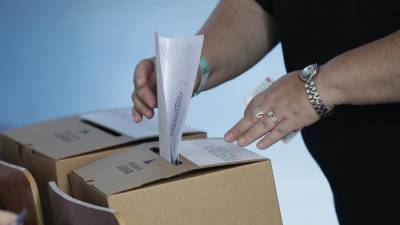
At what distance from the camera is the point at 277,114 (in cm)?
100

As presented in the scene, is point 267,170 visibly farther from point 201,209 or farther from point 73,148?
point 73,148

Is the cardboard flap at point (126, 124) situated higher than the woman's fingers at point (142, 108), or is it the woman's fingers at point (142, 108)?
the woman's fingers at point (142, 108)

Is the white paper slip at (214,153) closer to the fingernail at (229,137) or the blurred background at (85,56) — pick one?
the fingernail at (229,137)

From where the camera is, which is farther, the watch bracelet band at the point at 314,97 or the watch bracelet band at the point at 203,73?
the watch bracelet band at the point at 203,73

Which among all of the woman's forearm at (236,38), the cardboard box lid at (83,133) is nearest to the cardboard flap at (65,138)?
the cardboard box lid at (83,133)

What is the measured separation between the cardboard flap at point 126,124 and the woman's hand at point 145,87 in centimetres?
10

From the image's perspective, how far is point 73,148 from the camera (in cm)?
124

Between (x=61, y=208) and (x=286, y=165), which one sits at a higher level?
(x=61, y=208)

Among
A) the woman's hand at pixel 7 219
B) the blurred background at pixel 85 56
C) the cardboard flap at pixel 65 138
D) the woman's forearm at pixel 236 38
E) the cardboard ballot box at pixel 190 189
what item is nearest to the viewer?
the woman's hand at pixel 7 219

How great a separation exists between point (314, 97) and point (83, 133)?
23.9 inches

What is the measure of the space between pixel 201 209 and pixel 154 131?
0.43m

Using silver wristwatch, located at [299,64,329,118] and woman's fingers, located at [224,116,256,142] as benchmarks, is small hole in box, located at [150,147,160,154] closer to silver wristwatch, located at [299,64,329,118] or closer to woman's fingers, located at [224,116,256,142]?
woman's fingers, located at [224,116,256,142]

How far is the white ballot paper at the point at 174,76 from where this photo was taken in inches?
35.8

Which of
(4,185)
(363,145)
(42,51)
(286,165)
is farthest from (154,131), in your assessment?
(286,165)
